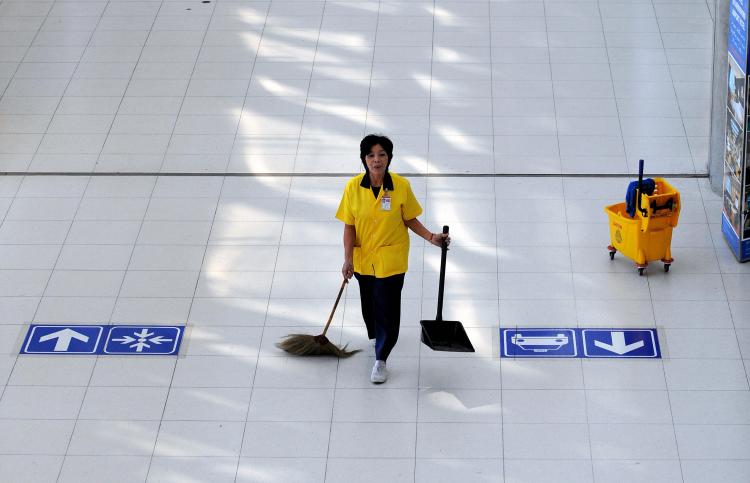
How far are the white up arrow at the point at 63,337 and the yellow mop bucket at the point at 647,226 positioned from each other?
3327mm

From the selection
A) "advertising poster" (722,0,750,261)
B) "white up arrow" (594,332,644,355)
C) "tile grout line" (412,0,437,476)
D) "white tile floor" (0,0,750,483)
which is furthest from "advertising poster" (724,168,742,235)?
"tile grout line" (412,0,437,476)

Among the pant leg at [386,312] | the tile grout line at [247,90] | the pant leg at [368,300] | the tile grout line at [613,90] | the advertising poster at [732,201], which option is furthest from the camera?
the tile grout line at [247,90]

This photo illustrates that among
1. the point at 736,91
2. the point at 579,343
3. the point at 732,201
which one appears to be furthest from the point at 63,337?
the point at 736,91

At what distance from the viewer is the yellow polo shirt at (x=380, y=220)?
246 inches

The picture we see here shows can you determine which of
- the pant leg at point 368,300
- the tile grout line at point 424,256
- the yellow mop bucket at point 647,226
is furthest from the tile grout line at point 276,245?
the yellow mop bucket at point 647,226

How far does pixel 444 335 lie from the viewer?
6.71m

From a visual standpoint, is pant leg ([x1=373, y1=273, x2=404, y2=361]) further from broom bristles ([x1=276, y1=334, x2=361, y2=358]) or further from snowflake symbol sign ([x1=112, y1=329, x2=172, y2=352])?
snowflake symbol sign ([x1=112, y1=329, x2=172, y2=352])

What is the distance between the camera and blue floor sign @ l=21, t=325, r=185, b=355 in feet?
22.7

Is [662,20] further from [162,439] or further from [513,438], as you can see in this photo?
[162,439]

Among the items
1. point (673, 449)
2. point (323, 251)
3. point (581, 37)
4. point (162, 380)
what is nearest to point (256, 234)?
point (323, 251)

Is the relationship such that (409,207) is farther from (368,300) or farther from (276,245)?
(276,245)

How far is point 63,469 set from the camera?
19.9 ft

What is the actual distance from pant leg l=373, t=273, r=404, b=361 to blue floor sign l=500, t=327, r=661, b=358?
0.69m

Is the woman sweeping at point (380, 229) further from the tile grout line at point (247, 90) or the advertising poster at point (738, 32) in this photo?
the tile grout line at point (247, 90)
